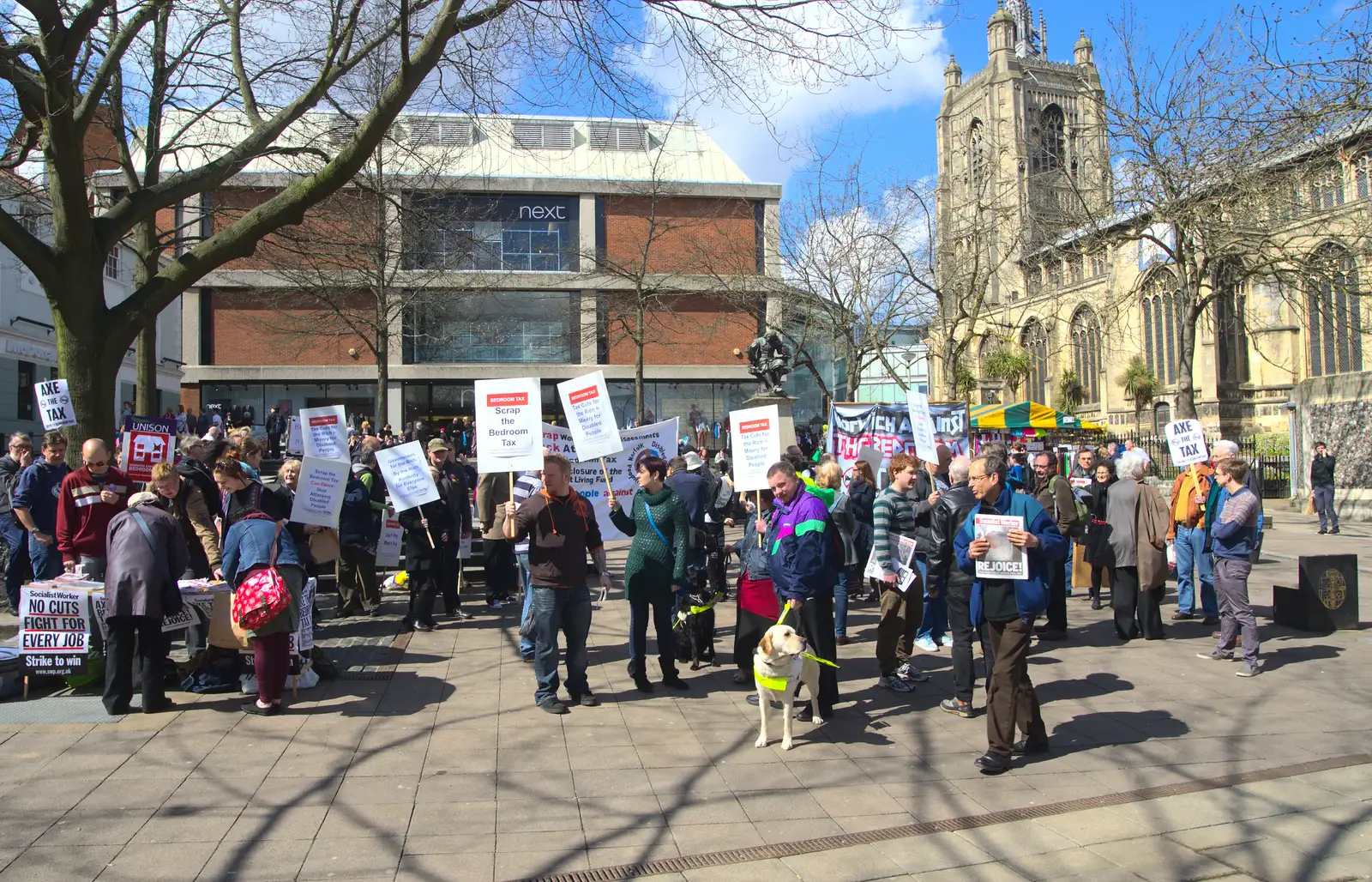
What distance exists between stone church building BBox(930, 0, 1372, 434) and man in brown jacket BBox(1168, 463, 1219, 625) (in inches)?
151

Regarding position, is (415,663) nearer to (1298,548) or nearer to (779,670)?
(779,670)

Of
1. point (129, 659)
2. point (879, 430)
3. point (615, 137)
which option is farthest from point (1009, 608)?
point (615, 137)

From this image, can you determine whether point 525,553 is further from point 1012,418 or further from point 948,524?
point 1012,418

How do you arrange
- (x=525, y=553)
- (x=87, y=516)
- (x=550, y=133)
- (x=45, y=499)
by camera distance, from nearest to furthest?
(x=87, y=516) → (x=525, y=553) → (x=45, y=499) → (x=550, y=133)

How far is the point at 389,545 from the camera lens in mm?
10859

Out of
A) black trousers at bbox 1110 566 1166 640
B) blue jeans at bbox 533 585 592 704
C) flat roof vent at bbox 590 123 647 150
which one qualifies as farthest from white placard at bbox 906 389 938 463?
flat roof vent at bbox 590 123 647 150

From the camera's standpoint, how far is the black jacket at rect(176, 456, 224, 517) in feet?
26.3

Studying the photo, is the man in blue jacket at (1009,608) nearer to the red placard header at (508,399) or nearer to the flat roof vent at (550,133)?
the red placard header at (508,399)

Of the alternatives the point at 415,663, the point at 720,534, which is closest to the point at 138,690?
the point at 415,663

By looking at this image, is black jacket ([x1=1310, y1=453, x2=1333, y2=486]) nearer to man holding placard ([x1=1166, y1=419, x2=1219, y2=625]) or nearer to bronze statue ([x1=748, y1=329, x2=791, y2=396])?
man holding placard ([x1=1166, y1=419, x2=1219, y2=625])

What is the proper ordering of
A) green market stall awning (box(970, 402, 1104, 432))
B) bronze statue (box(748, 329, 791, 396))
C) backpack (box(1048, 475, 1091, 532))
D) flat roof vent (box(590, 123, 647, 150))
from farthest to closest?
flat roof vent (box(590, 123, 647, 150)) → green market stall awning (box(970, 402, 1104, 432)) → bronze statue (box(748, 329, 791, 396)) → backpack (box(1048, 475, 1091, 532))

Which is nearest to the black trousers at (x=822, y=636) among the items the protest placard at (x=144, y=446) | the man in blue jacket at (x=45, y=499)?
the man in blue jacket at (x=45, y=499)

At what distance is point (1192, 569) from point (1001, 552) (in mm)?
5588

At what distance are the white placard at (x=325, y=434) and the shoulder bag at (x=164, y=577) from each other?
9.30 feet
